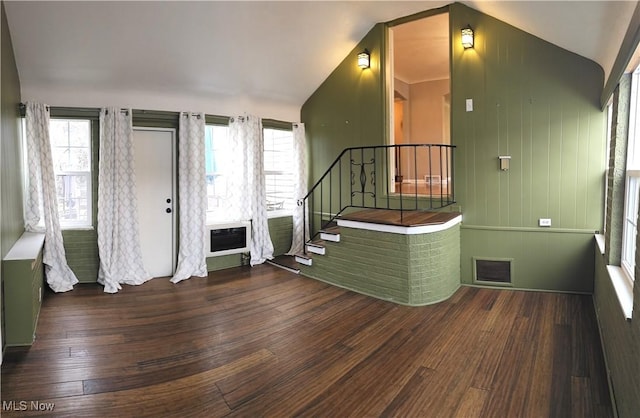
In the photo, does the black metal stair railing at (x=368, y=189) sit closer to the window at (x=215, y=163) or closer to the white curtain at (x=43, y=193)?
the window at (x=215, y=163)

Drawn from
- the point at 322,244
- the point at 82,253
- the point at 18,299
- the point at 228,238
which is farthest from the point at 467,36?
the point at 82,253

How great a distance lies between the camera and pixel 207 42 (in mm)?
4586

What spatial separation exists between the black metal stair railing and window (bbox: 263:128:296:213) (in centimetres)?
36

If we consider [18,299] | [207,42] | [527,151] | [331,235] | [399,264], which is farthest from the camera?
[331,235]

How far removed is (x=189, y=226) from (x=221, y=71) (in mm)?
2038

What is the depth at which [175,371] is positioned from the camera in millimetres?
2707

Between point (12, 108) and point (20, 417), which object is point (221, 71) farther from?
point (20, 417)

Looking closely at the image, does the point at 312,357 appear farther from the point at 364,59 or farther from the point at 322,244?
the point at 364,59

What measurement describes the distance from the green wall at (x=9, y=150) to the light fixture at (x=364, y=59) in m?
3.85

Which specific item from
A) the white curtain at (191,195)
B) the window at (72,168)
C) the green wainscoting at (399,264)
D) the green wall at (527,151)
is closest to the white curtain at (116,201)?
the window at (72,168)

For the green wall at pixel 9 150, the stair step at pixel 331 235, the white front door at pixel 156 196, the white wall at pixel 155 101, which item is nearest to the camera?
the green wall at pixel 9 150

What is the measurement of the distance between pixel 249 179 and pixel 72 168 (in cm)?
215

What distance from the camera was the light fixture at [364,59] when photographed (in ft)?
17.5

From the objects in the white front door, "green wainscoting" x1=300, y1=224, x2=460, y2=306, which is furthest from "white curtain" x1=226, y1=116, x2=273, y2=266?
"green wainscoting" x1=300, y1=224, x2=460, y2=306
